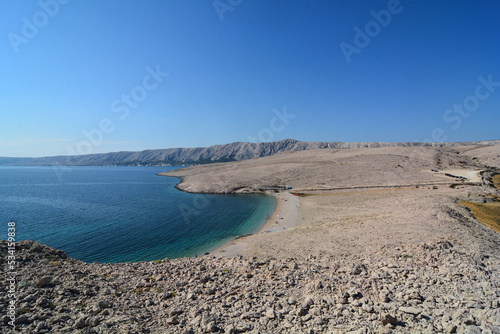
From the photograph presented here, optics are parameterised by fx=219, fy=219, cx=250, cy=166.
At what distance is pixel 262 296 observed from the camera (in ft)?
38.8

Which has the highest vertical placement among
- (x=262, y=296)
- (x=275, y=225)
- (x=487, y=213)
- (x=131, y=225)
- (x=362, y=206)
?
(x=487, y=213)

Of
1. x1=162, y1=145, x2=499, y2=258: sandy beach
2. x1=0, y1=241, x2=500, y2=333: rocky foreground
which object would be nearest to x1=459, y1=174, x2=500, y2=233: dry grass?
x1=162, y1=145, x2=499, y2=258: sandy beach

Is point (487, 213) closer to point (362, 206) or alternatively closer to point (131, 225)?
point (362, 206)

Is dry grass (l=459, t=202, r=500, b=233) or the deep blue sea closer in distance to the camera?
dry grass (l=459, t=202, r=500, b=233)

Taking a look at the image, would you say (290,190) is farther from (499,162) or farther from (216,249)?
(499,162)

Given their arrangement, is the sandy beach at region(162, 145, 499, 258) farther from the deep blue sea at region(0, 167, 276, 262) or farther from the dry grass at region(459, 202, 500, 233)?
the deep blue sea at region(0, 167, 276, 262)

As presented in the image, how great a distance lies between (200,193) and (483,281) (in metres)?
76.4

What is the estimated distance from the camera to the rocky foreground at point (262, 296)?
897 cm

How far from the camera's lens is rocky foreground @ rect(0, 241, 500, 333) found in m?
8.97

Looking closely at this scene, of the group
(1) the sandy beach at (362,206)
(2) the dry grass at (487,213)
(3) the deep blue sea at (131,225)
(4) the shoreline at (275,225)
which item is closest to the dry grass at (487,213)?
(2) the dry grass at (487,213)

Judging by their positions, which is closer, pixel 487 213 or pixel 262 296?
pixel 262 296

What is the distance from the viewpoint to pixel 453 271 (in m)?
13.2

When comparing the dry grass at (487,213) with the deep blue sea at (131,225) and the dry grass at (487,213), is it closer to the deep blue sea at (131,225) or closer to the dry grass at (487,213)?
the dry grass at (487,213)

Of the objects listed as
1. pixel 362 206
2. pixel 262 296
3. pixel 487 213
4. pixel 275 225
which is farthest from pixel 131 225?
pixel 487 213
